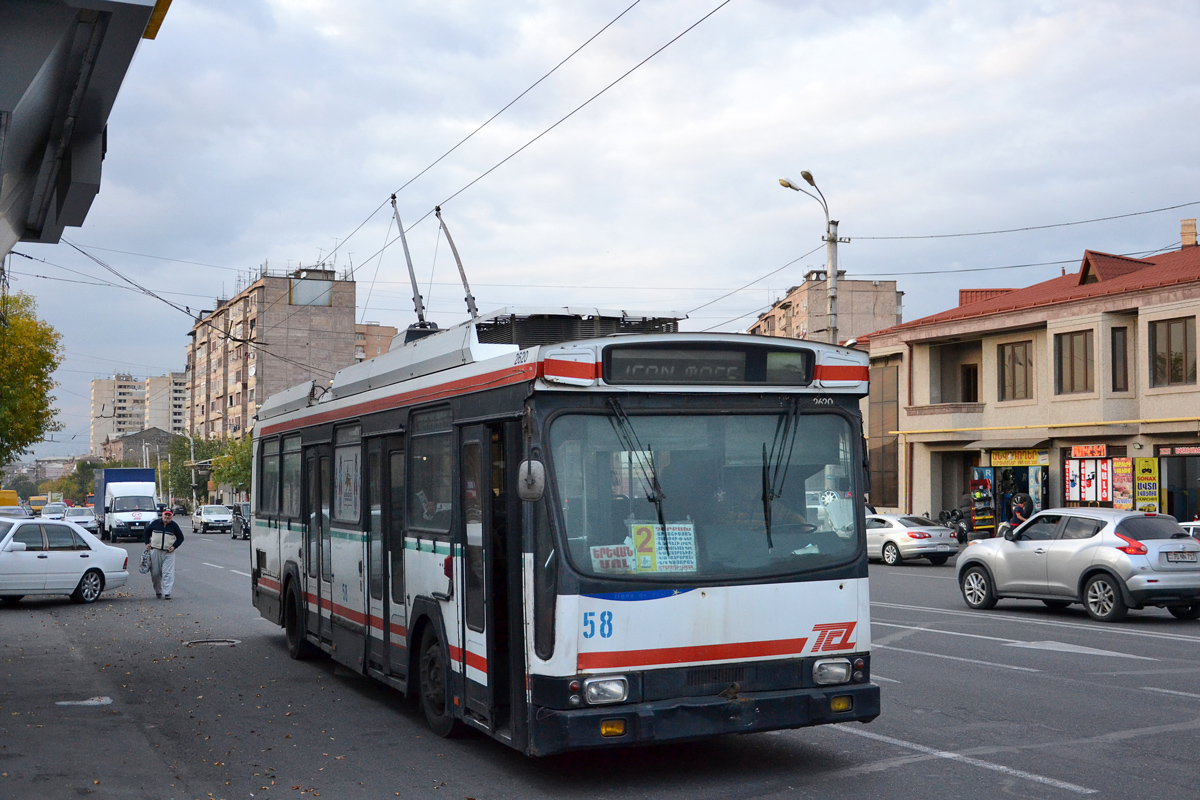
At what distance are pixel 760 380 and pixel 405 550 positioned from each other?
3.24 m

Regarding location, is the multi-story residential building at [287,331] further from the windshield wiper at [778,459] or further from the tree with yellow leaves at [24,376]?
the windshield wiper at [778,459]

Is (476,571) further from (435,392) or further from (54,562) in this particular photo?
(54,562)

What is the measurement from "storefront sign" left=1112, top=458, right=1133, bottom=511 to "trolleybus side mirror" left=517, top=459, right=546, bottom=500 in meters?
31.1

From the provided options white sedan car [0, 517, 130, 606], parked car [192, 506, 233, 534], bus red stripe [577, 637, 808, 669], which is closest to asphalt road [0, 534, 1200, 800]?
bus red stripe [577, 637, 808, 669]

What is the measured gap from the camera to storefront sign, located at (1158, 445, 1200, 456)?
3209cm

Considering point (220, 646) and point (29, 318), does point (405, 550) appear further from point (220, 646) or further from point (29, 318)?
point (29, 318)

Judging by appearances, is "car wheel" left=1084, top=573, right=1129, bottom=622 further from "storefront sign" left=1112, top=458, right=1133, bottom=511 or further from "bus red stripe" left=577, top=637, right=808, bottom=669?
"storefront sign" left=1112, top=458, right=1133, bottom=511

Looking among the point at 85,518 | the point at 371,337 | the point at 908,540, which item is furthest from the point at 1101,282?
the point at 371,337

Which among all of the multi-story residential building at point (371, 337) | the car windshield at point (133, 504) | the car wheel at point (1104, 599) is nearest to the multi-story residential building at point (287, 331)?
the multi-story residential building at point (371, 337)

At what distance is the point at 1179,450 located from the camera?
32.5 m

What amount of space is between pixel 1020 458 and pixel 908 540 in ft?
32.5

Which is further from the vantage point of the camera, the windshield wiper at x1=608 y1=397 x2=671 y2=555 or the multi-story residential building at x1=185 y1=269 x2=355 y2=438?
the multi-story residential building at x1=185 y1=269 x2=355 y2=438

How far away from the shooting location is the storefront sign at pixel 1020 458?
3738cm

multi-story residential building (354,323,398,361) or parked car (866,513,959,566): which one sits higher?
multi-story residential building (354,323,398,361)
